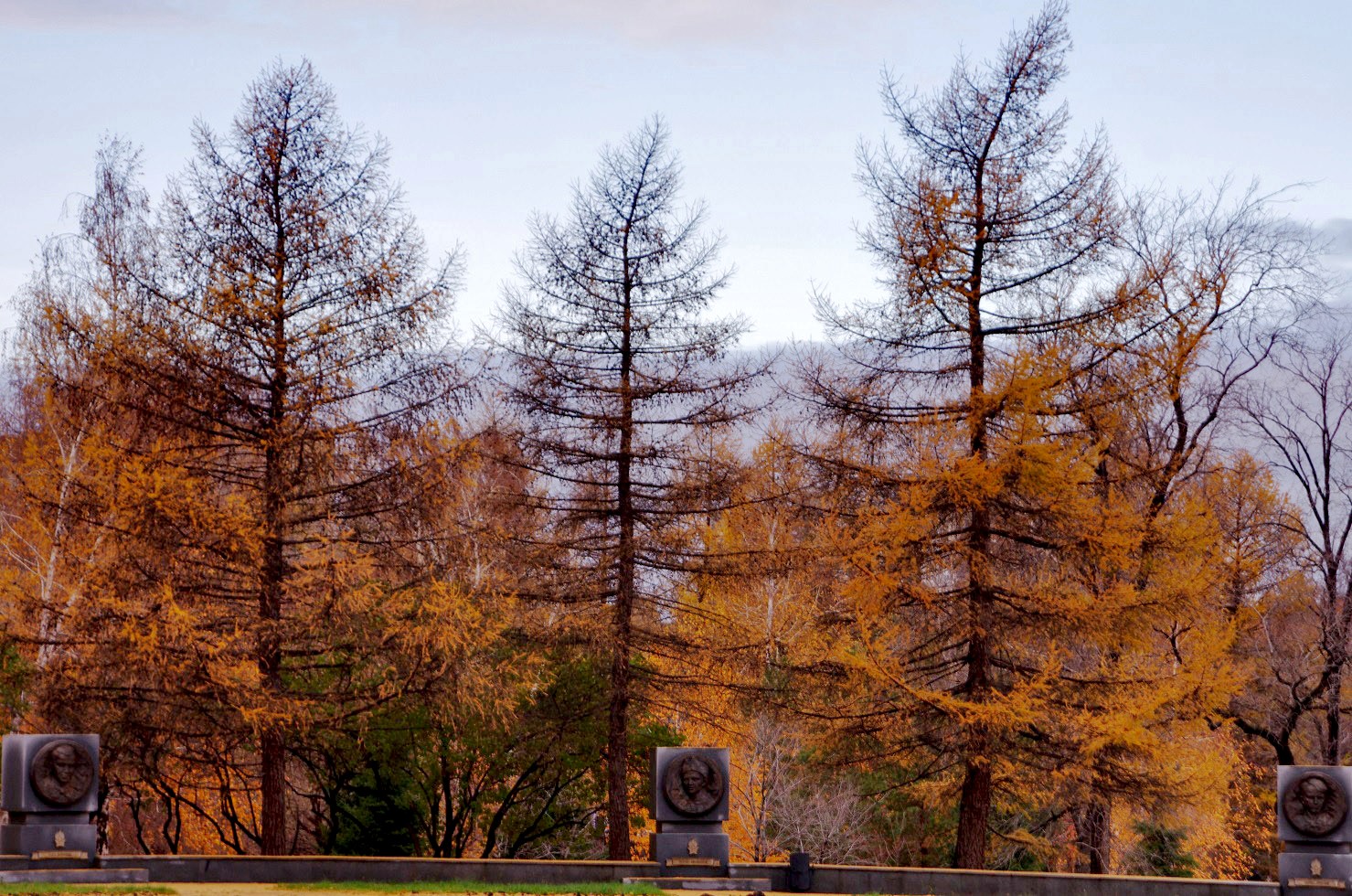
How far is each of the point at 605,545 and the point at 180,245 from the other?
7.07 meters

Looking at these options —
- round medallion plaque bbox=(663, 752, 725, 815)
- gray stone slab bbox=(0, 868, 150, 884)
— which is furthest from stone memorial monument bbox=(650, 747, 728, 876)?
gray stone slab bbox=(0, 868, 150, 884)

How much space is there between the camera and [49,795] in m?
14.9

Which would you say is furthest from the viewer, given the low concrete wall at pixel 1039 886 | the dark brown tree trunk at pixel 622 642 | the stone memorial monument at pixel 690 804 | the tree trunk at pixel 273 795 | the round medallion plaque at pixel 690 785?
the dark brown tree trunk at pixel 622 642

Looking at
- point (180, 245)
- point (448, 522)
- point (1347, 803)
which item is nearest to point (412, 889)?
point (448, 522)

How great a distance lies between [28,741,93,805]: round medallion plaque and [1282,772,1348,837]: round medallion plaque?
44.9 feet

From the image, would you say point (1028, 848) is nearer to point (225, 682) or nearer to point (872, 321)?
point (872, 321)

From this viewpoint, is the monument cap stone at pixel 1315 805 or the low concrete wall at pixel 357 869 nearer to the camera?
the low concrete wall at pixel 357 869

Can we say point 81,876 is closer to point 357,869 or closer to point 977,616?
point 357,869

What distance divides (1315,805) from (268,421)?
1350 centimetres

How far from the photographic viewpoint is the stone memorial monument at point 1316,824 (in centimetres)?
1586

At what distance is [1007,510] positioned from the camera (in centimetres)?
1820

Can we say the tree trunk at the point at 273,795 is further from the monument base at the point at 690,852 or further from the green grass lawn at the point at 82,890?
the monument base at the point at 690,852

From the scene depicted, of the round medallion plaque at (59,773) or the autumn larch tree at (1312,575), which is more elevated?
the autumn larch tree at (1312,575)

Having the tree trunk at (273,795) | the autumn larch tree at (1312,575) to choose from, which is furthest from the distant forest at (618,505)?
the autumn larch tree at (1312,575)
